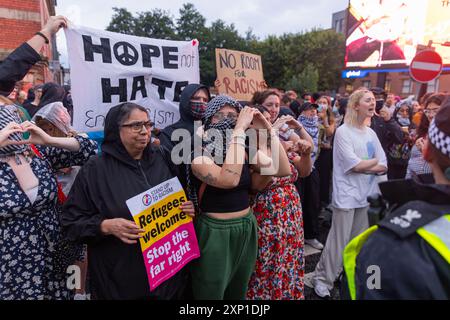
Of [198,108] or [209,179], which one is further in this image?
[198,108]

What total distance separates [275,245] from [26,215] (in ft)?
5.61

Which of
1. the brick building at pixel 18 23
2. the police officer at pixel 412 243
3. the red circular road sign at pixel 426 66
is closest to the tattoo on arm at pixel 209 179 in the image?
the police officer at pixel 412 243

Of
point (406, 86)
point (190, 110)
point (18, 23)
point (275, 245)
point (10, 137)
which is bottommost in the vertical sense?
point (275, 245)

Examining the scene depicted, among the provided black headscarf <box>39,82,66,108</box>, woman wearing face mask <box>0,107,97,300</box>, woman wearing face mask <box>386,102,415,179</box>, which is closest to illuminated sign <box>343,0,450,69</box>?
woman wearing face mask <box>386,102,415,179</box>

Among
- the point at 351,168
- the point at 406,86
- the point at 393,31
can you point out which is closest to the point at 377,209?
the point at 351,168

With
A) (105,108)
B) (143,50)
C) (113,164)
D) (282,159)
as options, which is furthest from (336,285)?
(143,50)

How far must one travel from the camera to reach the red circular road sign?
5.41 metres

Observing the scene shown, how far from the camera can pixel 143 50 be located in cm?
318

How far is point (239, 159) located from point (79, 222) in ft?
3.27

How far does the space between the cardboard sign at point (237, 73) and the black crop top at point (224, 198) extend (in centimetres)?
230

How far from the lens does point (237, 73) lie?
14.6 feet

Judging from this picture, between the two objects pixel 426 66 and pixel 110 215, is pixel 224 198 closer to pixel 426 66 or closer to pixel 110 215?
pixel 110 215

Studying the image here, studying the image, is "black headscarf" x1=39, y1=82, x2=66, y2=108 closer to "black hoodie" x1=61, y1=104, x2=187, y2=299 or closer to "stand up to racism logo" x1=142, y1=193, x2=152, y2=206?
"black hoodie" x1=61, y1=104, x2=187, y2=299

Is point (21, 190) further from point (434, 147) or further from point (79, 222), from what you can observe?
point (434, 147)
